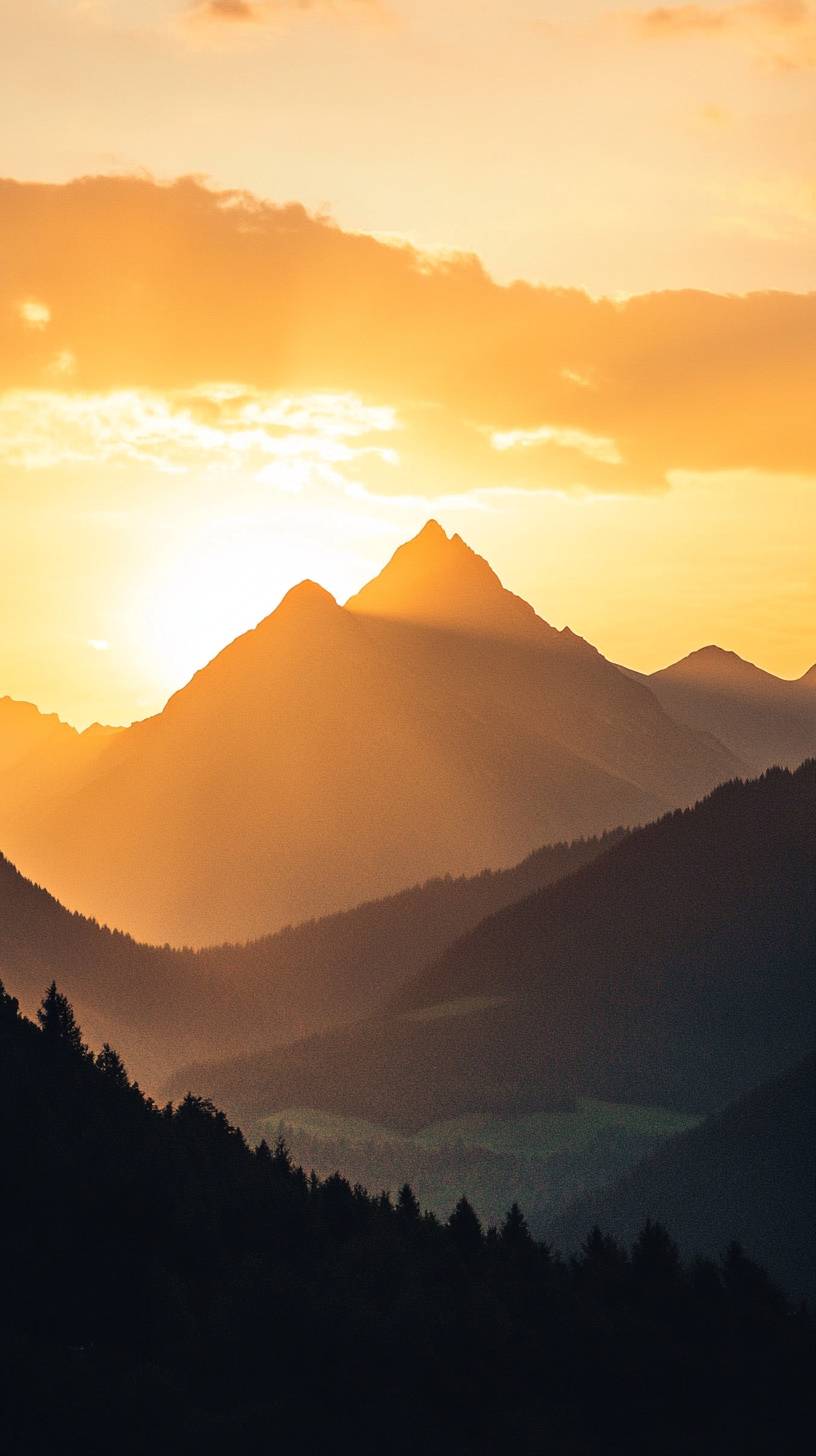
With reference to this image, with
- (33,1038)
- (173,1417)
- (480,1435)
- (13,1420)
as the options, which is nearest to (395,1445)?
(480,1435)

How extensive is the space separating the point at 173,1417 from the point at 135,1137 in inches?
1516

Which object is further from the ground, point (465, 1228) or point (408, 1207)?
point (408, 1207)

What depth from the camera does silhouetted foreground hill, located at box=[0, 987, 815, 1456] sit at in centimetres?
9475

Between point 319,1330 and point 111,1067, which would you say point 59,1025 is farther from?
point 319,1330

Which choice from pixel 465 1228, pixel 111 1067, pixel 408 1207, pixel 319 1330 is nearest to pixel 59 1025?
pixel 111 1067

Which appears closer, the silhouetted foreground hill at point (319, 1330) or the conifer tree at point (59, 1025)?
the silhouetted foreground hill at point (319, 1330)

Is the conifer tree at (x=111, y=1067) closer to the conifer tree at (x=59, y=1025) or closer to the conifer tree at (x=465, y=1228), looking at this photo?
the conifer tree at (x=59, y=1025)

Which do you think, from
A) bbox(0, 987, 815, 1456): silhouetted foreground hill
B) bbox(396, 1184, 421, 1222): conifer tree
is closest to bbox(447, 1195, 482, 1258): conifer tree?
bbox(0, 987, 815, 1456): silhouetted foreground hill

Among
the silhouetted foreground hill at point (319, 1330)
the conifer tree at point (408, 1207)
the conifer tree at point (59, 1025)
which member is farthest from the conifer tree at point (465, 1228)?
the conifer tree at point (59, 1025)

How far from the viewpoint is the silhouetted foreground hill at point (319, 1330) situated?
311 feet

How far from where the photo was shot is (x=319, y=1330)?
10256 centimetres

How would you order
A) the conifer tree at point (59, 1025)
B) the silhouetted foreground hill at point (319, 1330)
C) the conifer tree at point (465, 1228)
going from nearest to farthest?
the silhouetted foreground hill at point (319, 1330), the conifer tree at point (465, 1228), the conifer tree at point (59, 1025)

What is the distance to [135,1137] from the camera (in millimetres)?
128375

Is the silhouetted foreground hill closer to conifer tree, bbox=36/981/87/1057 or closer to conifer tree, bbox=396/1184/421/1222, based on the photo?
conifer tree, bbox=396/1184/421/1222
